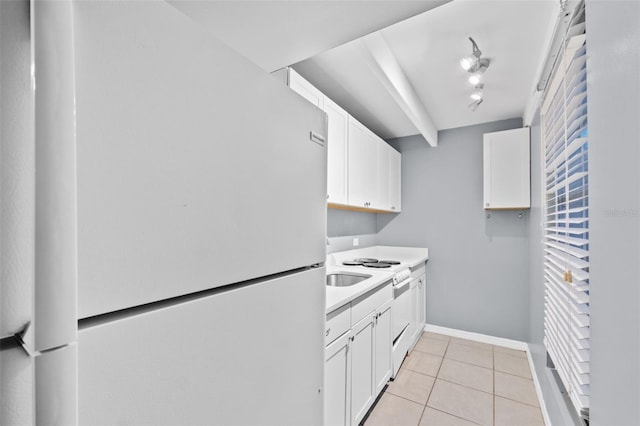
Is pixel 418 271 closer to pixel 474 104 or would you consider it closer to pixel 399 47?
pixel 474 104

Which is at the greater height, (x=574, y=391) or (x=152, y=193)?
(x=152, y=193)

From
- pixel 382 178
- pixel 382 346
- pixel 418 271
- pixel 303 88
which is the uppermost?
pixel 303 88

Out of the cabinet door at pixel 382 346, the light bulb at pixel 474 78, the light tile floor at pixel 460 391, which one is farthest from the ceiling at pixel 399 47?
the light tile floor at pixel 460 391

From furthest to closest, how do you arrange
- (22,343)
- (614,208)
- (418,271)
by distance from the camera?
(418,271), (614,208), (22,343)

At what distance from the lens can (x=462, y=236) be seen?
3.46 m

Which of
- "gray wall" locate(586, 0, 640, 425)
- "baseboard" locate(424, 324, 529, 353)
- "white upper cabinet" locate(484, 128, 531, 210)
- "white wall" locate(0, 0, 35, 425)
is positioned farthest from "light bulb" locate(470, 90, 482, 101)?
"white wall" locate(0, 0, 35, 425)

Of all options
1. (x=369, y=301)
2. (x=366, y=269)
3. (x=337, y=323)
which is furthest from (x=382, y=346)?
(x=337, y=323)

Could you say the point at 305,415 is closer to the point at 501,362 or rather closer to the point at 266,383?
the point at 266,383

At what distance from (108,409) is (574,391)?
4.74ft

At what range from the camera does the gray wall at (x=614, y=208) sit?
0.64m

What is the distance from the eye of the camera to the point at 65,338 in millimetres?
335

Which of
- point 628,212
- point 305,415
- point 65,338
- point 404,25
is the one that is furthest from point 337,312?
point 404,25

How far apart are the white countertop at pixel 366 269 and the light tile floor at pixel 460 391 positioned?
90 cm

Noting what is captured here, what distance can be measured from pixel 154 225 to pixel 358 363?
1.66 m
